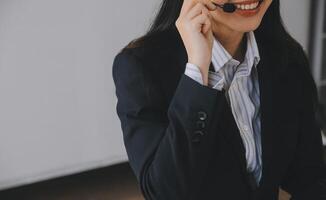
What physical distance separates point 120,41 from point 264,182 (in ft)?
3.51

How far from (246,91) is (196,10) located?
0.22 m

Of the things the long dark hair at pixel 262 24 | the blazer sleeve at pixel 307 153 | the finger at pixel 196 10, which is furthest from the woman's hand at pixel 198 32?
the blazer sleeve at pixel 307 153

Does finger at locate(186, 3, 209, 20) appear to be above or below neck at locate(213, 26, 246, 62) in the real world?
above

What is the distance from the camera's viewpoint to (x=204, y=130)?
29.0 inches

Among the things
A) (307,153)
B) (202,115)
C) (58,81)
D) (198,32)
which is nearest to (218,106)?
(202,115)

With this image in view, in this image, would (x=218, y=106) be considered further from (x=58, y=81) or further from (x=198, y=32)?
(x=58, y=81)

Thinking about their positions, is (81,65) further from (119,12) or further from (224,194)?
(224,194)

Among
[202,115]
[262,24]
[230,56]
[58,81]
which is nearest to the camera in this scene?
[202,115]

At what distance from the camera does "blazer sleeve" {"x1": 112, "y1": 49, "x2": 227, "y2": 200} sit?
729mm

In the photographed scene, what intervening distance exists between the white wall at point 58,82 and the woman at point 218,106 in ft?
2.83

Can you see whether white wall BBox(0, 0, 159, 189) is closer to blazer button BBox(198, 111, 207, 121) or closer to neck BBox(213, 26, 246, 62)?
neck BBox(213, 26, 246, 62)

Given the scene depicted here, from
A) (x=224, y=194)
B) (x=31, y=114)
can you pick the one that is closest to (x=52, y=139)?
(x=31, y=114)

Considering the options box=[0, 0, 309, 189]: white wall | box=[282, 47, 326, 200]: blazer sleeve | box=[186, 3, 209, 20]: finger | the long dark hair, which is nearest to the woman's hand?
box=[186, 3, 209, 20]: finger

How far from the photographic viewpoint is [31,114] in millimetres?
1739
